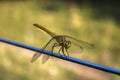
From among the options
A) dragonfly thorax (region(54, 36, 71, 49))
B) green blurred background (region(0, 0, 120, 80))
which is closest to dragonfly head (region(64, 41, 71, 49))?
dragonfly thorax (region(54, 36, 71, 49))

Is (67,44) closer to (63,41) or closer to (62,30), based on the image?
(63,41)

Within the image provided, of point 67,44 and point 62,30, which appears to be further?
point 62,30

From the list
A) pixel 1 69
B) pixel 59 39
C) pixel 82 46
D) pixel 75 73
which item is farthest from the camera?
pixel 1 69

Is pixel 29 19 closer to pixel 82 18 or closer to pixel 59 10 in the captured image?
pixel 59 10

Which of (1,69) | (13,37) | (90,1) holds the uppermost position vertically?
(90,1)

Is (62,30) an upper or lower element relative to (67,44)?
lower

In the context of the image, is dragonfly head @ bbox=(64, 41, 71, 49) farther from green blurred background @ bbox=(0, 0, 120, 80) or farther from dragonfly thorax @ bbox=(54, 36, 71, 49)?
green blurred background @ bbox=(0, 0, 120, 80)

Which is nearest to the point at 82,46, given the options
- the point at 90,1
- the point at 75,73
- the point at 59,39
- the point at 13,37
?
the point at 59,39

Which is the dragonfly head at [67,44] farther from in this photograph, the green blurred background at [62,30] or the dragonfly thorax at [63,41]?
the green blurred background at [62,30]

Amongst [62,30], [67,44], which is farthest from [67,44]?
[62,30]

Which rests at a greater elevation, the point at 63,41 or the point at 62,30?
the point at 63,41
